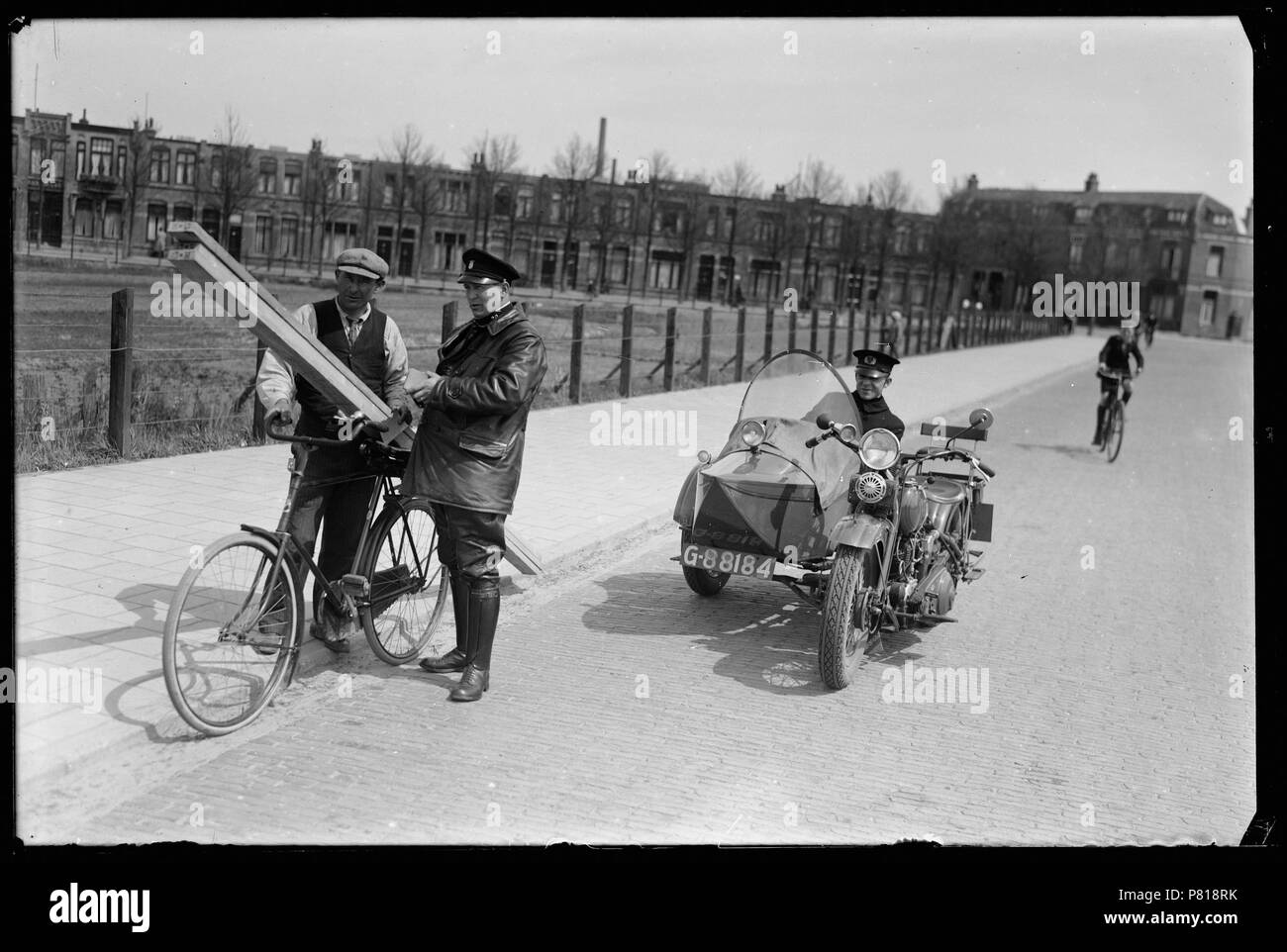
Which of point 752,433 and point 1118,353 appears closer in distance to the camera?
point 752,433

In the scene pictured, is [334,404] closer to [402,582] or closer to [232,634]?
[402,582]

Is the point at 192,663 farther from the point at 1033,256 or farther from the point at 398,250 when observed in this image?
the point at 1033,256

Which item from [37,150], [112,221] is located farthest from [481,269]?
[112,221]

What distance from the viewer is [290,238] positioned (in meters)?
35.9

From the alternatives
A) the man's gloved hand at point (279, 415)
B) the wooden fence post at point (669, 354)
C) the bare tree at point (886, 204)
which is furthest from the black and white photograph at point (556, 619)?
the bare tree at point (886, 204)

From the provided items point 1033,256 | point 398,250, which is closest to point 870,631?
point 398,250

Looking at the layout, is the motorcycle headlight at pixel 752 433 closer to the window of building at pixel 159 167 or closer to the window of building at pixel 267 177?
the window of building at pixel 159 167

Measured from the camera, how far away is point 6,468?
5.20 metres

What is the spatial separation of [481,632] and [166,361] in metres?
9.51

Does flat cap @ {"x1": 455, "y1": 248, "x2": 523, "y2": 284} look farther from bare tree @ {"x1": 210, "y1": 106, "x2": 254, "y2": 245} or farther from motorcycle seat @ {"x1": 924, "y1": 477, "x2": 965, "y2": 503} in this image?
bare tree @ {"x1": 210, "y1": 106, "x2": 254, "y2": 245}

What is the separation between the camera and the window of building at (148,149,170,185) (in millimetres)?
24172

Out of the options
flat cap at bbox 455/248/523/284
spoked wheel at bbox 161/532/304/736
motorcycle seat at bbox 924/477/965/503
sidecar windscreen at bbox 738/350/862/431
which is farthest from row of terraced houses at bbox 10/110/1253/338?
motorcycle seat at bbox 924/477/965/503

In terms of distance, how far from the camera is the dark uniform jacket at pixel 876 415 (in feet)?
21.2
